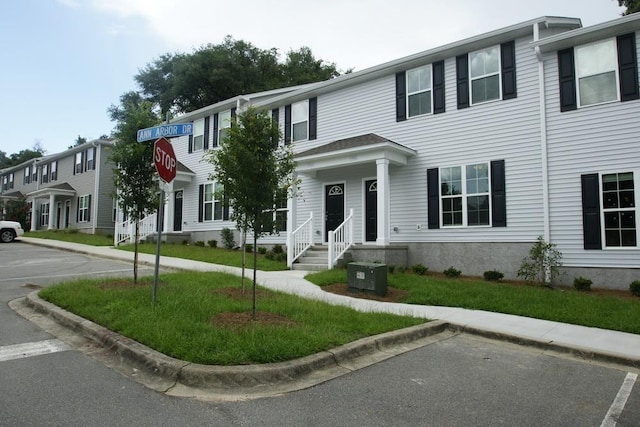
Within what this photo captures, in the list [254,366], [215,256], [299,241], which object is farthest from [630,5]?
[254,366]

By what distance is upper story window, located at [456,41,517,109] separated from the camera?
11.9m

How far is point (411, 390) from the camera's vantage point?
4215mm

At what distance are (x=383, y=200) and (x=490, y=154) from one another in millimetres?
3259

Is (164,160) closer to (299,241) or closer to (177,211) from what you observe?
(299,241)

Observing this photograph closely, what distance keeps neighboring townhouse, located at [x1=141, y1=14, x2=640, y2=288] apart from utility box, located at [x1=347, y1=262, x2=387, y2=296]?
241cm

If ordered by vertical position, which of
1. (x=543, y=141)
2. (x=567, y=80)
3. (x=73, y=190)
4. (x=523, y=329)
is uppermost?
(x=567, y=80)

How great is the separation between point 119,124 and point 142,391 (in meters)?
6.32

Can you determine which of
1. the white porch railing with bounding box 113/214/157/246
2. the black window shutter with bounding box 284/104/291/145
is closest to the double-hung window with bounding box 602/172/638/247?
the black window shutter with bounding box 284/104/291/145

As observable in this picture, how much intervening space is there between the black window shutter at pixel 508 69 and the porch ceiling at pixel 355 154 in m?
3.09

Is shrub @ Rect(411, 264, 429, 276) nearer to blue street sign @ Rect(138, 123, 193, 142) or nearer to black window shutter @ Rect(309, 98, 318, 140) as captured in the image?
black window shutter @ Rect(309, 98, 318, 140)

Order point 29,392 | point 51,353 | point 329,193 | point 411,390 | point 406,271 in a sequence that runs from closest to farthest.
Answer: point 29,392, point 411,390, point 51,353, point 406,271, point 329,193

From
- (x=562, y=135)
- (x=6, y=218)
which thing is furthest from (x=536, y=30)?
(x=6, y=218)

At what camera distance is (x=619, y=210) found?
10.1 metres

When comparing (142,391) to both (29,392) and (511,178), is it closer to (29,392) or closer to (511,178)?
(29,392)
